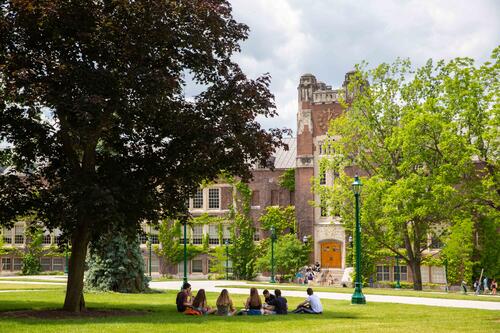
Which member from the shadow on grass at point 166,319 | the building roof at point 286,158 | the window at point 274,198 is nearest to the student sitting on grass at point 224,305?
the shadow on grass at point 166,319

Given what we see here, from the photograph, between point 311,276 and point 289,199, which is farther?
point 289,199

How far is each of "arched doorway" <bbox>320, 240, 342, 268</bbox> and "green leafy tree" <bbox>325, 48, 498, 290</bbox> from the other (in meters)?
11.9

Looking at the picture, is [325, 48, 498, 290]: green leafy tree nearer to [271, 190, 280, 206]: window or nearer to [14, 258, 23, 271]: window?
[271, 190, 280, 206]: window

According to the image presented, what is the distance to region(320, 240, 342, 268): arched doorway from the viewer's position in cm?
5834

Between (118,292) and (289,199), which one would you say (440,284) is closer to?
(289,199)

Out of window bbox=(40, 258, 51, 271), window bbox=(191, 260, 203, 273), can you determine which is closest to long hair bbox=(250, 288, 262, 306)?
window bbox=(191, 260, 203, 273)

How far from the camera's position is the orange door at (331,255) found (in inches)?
2296

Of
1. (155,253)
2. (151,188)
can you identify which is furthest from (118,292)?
(155,253)

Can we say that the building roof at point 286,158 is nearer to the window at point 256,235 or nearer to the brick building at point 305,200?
the brick building at point 305,200

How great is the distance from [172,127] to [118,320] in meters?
5.90

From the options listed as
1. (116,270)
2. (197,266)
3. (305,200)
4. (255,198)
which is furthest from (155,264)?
(116,270)

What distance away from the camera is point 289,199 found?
6284cm

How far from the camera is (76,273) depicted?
70.4 feet

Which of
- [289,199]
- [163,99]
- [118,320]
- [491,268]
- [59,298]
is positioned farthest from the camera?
[289,199]
